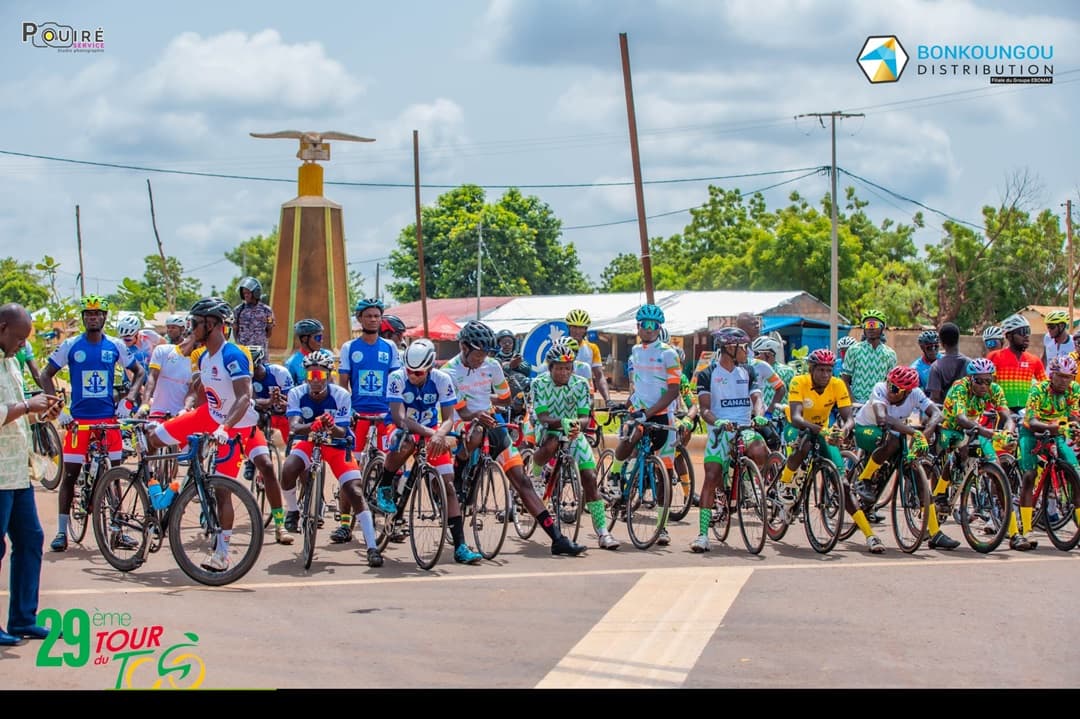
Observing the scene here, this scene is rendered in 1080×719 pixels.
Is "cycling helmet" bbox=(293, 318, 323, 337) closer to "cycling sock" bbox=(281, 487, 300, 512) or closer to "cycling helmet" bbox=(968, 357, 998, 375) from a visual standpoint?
"cycling sock" bbox=(281, 487, 300, 512)

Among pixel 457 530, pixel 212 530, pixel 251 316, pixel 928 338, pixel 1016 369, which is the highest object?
pixel 251 316

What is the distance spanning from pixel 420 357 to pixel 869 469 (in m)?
4.33

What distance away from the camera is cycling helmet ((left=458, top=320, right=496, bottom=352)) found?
10617 millimetres

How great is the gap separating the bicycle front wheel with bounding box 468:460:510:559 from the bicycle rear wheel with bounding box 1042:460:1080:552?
4.80 meters

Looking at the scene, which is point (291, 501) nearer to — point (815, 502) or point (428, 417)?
point (428, 417)

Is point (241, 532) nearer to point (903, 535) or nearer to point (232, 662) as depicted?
point (232, 662)

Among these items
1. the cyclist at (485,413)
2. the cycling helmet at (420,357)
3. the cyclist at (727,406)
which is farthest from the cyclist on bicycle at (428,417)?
the cyclist at (727,406)

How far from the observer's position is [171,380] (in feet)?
40.1

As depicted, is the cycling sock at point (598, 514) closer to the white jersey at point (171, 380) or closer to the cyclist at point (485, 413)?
the cyclist at point (485, 413)

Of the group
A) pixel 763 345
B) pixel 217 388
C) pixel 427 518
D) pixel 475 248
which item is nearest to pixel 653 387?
pixel 763 345

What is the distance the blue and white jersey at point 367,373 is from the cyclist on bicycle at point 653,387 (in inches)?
86.6

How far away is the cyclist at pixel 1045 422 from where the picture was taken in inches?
439
